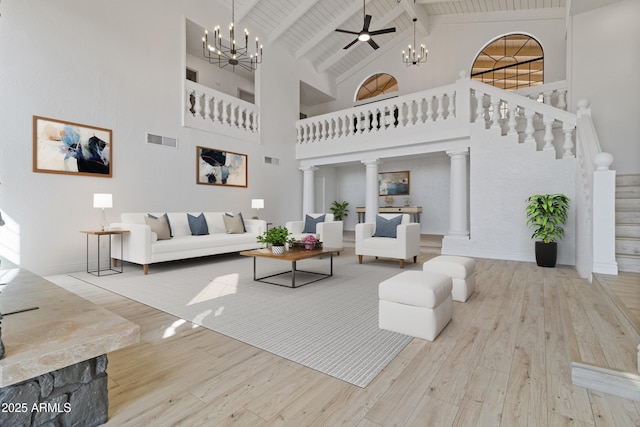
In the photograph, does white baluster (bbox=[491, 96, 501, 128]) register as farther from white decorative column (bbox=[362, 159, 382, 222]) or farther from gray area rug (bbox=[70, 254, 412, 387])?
gray area rug (bbox=[70, 254, 412, 387])

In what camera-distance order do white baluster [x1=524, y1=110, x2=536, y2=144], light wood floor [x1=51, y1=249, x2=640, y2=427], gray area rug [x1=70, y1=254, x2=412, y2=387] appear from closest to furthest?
light wood floor [x1=51, y1=249, x2=640, y2=427] → gray area rug [x1=70, y1=254, x2=412, y2=387] → white baluster [x1=524, y1=110, x2=536, y2=144]

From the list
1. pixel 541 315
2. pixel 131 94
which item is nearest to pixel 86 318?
pixel 541 315

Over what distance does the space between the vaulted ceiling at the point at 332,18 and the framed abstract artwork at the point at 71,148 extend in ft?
10.9

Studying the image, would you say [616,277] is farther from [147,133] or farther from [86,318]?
[147,133]

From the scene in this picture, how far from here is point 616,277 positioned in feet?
10.3

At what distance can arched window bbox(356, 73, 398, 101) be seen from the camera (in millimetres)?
9763

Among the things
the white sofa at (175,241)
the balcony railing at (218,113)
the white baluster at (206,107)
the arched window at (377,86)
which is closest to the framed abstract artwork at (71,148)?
the white sofa at (175,241)

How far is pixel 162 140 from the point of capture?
5.94 m

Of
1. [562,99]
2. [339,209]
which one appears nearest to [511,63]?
[562,99]

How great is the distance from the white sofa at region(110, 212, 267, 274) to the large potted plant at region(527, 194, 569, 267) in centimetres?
485

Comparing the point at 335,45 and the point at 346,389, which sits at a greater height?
the point at 335,45

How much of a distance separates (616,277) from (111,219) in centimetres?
677

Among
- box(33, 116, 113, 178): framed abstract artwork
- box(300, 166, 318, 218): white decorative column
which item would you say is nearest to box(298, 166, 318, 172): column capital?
box(300, 166, 318, 218): white decorative column

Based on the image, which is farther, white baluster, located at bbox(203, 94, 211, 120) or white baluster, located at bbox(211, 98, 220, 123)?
white baluster, located at bbox(211, 98, 220, 123)
